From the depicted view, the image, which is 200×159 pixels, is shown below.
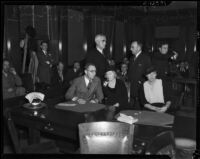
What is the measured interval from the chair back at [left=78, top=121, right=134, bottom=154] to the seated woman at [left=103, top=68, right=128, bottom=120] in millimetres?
346

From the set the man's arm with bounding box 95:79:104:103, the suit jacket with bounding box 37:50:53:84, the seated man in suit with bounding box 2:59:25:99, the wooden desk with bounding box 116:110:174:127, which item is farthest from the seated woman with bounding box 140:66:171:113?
the seated man in suit with bounding box 2:59:25:99

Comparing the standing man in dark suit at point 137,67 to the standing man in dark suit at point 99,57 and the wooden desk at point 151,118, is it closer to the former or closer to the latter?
the wooden desk at point 151,118

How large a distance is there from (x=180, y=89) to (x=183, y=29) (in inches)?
22.6

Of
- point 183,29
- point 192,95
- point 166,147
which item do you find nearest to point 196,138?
point 192,95

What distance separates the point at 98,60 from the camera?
2.27 metres

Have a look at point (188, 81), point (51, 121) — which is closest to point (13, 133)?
point (51, 121)

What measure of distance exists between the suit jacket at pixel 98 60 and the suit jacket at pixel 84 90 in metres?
0.07

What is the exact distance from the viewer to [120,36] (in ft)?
7.27

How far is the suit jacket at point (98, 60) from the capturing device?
89.0 inches

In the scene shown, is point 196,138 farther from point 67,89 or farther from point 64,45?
point 64,45

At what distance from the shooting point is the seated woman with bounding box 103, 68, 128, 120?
2.28 m

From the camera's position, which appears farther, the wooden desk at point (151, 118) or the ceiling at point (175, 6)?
the ceiling at point (175, 6)

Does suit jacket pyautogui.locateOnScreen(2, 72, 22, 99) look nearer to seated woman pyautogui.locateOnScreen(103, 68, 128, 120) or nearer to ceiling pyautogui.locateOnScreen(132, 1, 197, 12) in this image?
seated woman pyautogui.locateOnScreen(103, 68, 128, 120)

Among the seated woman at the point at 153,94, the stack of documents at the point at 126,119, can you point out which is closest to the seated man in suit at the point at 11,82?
the stack of documents at the point at 126,119
